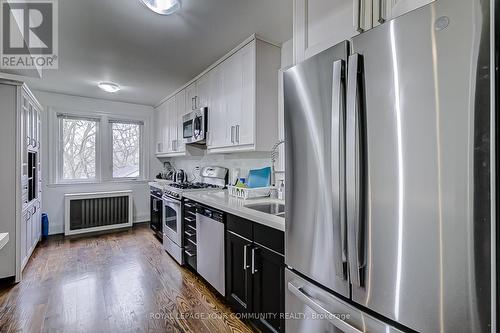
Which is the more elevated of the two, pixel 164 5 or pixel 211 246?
pixel 164 5

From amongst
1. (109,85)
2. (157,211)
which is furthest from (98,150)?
(157,211)

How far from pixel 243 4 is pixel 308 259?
69.5 inches

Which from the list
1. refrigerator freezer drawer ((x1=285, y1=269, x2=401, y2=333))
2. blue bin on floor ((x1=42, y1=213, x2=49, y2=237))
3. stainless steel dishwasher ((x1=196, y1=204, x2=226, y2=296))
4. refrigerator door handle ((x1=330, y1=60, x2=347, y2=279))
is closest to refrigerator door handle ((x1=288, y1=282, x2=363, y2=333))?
refrigerator freezer drawer ((x1=285, y1=269, x2=401, y2=333))

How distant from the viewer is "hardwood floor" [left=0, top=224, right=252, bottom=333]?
1893mm

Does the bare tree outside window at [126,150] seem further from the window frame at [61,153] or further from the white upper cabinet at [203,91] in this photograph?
the white upper cabinet at [203,91]

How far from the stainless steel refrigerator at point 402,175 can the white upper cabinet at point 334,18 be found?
0.15 m

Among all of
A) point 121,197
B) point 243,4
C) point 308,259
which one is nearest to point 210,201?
point 308,259

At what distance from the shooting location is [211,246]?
224 cm

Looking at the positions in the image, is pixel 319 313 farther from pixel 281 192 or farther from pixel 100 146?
pixel 100 146

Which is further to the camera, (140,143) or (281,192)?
(140,143)

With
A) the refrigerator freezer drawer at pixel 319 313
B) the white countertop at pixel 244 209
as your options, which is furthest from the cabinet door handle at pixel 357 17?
the refrigerator freezer drawer at pixel 319 313

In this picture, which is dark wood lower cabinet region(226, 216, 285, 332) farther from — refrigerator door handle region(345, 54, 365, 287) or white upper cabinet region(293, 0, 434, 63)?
white upper cabinet region(293, 0, 434, 63)

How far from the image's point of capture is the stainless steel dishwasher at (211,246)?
6.91 feet

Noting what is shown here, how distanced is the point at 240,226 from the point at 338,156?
1.11 metres
